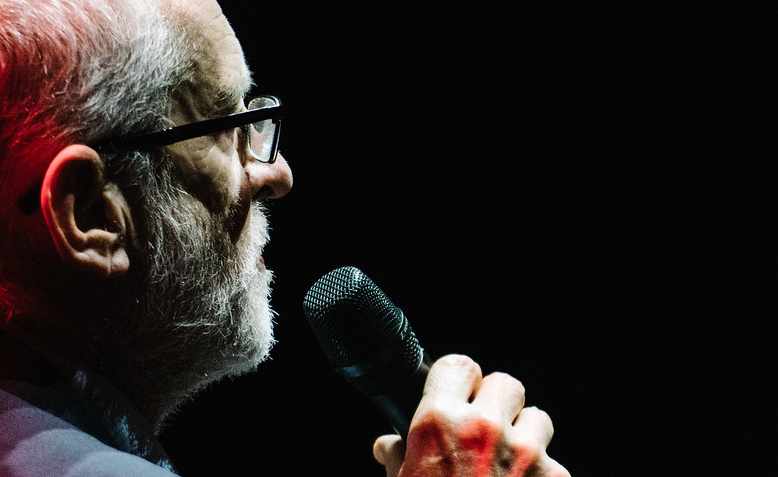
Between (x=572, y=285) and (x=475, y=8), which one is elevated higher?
(x=475, y=8)

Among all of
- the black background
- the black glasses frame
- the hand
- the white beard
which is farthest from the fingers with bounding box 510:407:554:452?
the black background

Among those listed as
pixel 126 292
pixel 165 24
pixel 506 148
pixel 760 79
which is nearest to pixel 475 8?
pixel 506 148

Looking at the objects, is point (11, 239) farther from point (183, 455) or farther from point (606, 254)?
point (606, 254)

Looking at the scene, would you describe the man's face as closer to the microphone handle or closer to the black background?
the microphone handle

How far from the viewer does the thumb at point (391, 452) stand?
1146 millimetres

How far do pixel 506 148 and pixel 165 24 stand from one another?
4.10ft

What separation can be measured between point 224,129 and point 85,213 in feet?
0.79

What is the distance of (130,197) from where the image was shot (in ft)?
3.39

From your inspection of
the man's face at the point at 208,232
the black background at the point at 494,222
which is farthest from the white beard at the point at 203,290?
the black background at the point at 494,222

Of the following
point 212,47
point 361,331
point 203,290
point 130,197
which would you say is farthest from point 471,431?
point 212,47

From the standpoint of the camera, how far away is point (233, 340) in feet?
3.84

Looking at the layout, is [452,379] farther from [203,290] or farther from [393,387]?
[203,290]

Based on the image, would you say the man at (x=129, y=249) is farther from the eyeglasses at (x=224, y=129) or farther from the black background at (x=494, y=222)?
the black background at (x=494, y=222)

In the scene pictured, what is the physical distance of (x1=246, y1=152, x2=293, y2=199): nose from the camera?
1.20 metres
